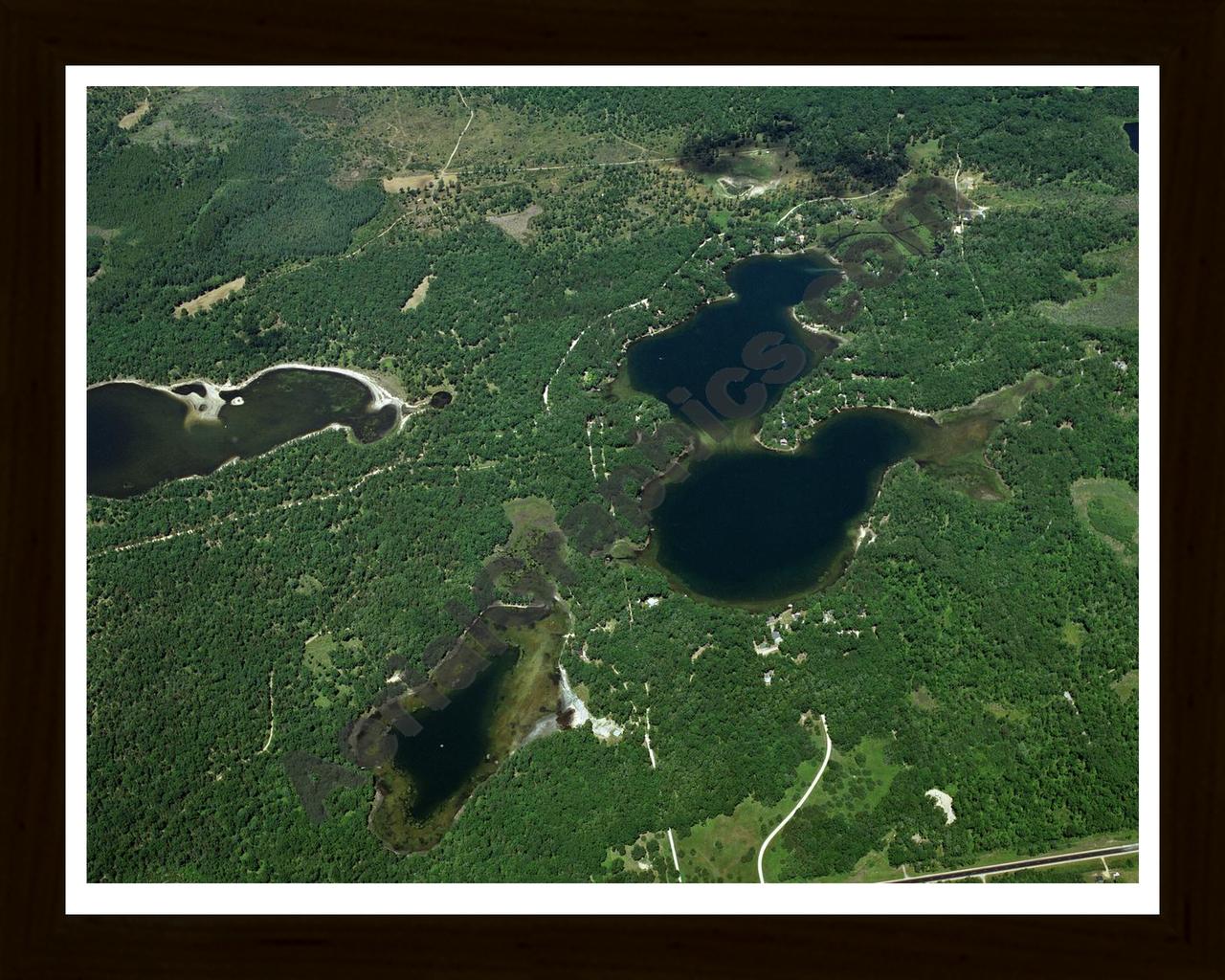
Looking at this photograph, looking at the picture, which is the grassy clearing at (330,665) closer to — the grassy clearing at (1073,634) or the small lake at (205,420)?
the small lake at (205,420)

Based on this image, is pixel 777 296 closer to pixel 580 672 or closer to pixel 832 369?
pixel 832 369

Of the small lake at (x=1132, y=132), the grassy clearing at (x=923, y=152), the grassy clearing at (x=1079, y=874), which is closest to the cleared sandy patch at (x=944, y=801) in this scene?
the grassy clearing at (x=1079, y=874)

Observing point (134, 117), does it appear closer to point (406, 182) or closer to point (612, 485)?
point (406, 182)

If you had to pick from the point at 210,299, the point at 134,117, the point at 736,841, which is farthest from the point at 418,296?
the point at 736,841

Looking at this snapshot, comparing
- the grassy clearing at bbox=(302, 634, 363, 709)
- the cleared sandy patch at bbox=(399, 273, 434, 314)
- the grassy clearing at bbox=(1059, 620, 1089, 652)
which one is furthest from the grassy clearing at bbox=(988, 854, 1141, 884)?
the cleared sandy patch at bbox=(399, 273, 434, 314)

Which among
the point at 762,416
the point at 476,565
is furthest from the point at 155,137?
the point at 762,416
